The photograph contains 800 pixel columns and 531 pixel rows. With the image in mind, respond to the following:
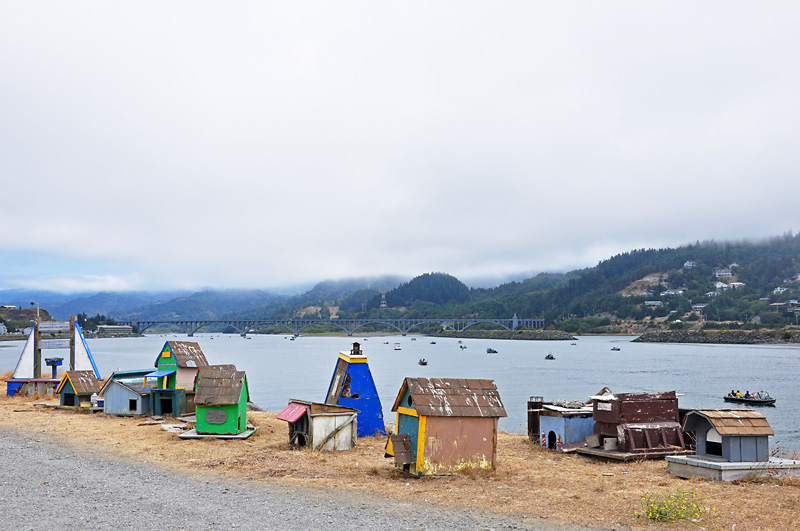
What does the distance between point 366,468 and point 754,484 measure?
8.39m

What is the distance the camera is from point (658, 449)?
16.5m

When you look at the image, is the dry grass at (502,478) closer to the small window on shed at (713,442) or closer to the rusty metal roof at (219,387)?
the small window on shed at (713,442)

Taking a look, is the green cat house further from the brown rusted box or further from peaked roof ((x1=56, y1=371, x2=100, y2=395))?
the brown rusted box

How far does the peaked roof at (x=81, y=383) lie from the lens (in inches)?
1044

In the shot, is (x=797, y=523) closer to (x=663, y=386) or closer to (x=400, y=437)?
(x=400, y=437)

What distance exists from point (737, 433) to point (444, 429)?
6175 mm

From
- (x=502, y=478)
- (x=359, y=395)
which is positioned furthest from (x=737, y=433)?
(x=359, y=395)

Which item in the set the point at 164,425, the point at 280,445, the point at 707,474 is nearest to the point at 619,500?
the point at 707,474

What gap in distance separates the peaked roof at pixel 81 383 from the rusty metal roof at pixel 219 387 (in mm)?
8856

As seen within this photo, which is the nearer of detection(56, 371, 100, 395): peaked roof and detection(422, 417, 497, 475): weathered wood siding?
detection(422, 417, 497, 475): weathered wood siding

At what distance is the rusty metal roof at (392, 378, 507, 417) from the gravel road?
2.59m

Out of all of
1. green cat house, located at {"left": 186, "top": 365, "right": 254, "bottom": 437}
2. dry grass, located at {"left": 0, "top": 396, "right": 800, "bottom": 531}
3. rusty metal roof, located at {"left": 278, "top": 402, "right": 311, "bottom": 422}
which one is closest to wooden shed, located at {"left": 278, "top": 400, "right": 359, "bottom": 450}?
rusty metal roof, located at {"left": 278, "top": 402, "right": 311, "bottom": 422}

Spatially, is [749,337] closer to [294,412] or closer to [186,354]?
[186,354]

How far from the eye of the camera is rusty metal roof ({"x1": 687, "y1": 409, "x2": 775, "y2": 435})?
13438 mm
